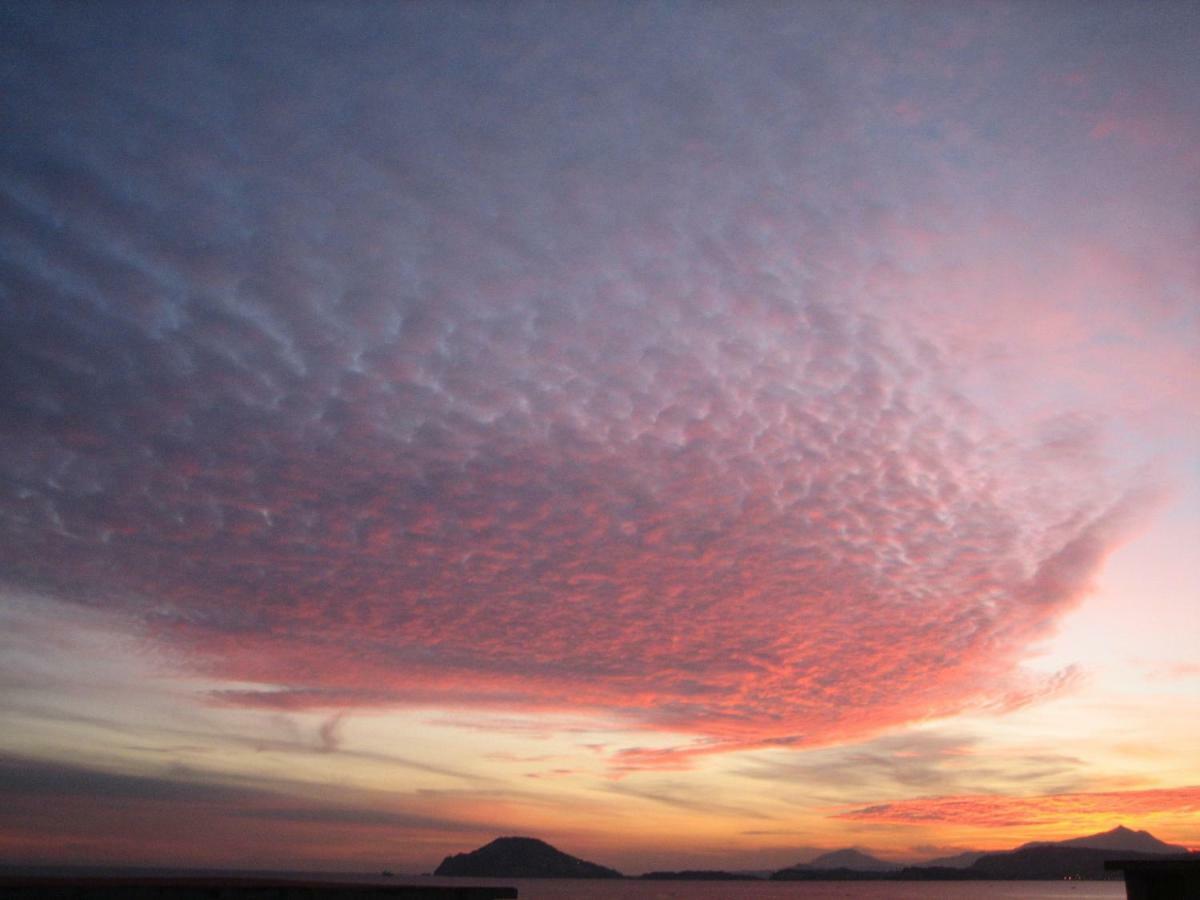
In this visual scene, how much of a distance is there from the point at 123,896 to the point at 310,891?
7438 mm

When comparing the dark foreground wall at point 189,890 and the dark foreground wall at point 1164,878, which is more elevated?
the dark foreground wall at point 1164,878

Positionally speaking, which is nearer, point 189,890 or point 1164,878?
point 1164,878

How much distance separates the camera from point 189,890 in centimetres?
2450

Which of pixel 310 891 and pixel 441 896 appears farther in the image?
pixel 441 896

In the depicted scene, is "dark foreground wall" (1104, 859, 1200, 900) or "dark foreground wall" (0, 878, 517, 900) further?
"dark foreground wall" (0, 878, 517, 900)

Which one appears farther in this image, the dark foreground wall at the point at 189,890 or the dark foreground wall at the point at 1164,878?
the dark foreground wall at the point at 189,890

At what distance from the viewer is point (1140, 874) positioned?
832 inches

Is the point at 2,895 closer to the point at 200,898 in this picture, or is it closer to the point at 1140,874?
the point at 200,898

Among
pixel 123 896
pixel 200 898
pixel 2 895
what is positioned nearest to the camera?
pixel 2 895

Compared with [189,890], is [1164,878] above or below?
above

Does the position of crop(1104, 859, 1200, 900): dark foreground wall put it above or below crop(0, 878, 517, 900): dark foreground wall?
above

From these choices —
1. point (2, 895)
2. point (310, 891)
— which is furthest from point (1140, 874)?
point (2, 895)

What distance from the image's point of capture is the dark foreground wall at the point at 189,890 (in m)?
21.4

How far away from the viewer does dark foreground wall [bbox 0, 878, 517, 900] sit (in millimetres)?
21391
